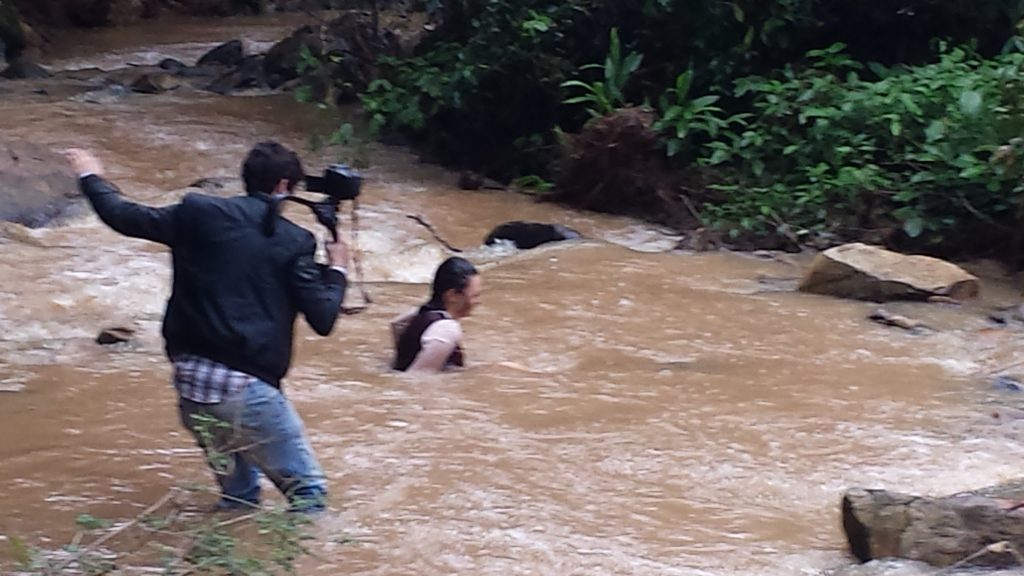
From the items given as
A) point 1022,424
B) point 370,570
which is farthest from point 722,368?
point 370,570

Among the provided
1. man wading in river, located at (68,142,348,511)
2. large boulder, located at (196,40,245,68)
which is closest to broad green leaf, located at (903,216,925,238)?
man wading in river, located at (68,142,348,511)

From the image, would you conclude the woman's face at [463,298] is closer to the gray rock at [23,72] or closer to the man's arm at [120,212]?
the man's arm at [120,212]

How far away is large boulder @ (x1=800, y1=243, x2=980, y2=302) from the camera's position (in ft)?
30.0

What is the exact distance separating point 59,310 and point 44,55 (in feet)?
51.2

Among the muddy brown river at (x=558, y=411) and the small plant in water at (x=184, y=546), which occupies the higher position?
Answer: the small plant in water at (x=184, y=546)

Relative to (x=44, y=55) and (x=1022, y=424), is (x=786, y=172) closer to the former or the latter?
(x=1022, y=424)

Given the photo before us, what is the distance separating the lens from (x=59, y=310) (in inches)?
342

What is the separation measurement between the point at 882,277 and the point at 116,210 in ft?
19.2

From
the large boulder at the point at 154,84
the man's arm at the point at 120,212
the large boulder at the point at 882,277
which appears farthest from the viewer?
the large boulder at the point at 154,84

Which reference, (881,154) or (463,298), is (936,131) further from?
(463,298)

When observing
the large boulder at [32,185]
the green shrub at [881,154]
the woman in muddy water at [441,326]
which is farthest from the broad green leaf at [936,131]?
the large boulder at [32,185]

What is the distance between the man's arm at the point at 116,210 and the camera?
461 cm

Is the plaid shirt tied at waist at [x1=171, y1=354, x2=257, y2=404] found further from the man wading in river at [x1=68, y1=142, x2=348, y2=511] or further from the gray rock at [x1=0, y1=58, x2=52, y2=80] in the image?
the gray rock at [x1=0, y1=58, x2=52, y2=80]

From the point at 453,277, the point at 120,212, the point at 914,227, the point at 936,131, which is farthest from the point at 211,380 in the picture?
the point at 936,131
